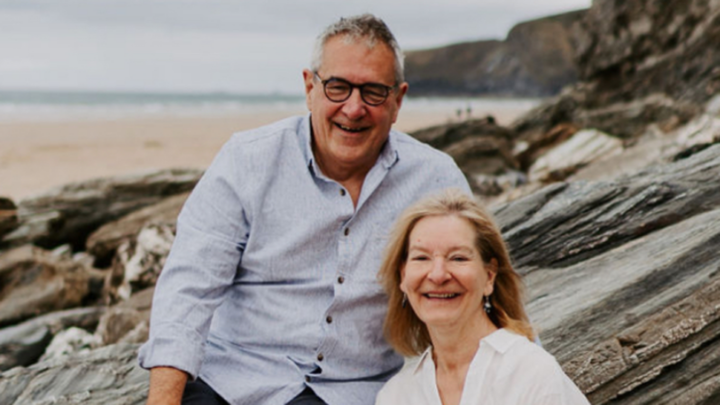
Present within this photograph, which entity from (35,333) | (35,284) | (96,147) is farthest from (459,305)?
(96,147)

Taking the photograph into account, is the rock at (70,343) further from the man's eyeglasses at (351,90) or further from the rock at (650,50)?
the rock at (650,50)

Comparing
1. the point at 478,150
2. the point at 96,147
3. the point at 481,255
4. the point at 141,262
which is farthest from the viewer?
the point at 96,147

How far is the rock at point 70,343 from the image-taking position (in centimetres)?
737

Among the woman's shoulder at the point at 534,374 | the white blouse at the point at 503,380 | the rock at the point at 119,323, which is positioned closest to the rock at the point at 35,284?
the rock at the point at 119,323

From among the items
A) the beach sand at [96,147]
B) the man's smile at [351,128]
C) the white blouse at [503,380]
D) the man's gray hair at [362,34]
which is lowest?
the beach sand at [96,147]

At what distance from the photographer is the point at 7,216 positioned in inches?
387

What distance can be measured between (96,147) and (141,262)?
21099 mm

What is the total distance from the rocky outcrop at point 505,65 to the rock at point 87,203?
91975 mm

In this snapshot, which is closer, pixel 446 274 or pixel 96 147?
pixel 446 274

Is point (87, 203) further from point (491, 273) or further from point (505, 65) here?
point (505, 65)

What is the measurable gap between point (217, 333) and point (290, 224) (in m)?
0.73

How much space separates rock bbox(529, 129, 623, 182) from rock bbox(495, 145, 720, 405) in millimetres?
4862

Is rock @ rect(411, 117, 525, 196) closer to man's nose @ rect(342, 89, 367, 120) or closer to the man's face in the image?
the man's face

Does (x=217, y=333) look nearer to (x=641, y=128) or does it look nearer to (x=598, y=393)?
(x=598, y=393)
